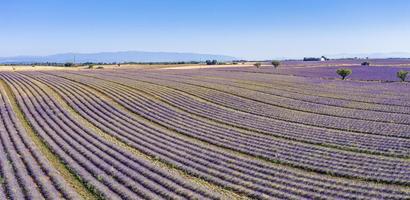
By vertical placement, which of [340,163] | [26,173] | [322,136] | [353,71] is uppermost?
[353,71]

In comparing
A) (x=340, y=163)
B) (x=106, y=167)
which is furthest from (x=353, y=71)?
(x=106, y=167)

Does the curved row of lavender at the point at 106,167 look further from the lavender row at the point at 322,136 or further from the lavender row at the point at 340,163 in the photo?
the lavender row at the point at 322,136

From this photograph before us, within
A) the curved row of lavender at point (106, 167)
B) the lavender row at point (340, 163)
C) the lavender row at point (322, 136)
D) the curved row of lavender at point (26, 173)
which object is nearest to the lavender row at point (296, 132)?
the lavender row at point (322, 136)

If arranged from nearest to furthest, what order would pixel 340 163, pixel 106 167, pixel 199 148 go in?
pixel 106 167
pixel 340 163
pixel 199 148

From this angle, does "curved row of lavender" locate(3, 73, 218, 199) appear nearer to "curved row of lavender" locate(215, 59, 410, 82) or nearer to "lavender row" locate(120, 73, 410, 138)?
"lavender row" locate(120, 73, 410, 138)

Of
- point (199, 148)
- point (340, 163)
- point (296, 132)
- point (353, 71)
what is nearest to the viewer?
point (340, 163)

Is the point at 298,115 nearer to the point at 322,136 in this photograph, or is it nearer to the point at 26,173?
the point at 322,136

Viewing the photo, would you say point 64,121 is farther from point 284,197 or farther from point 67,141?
point 284,197
